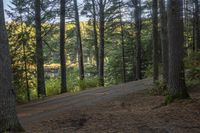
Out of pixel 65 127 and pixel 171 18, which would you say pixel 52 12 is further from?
pixel 65 127

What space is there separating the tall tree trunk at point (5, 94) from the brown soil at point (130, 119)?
720 mm

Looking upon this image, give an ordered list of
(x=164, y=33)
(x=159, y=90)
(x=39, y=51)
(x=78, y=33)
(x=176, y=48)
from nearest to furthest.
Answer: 1. (x=176, y=48)
2. (x=164, y=33)
3. (x=159, y=90)
4. (x=39, y=51)
5. (x=78, y=33)

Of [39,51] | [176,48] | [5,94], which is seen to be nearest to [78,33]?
[39,51]

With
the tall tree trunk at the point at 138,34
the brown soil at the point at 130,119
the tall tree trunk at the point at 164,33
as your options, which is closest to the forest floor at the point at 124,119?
the brown soil at the point at 130,119

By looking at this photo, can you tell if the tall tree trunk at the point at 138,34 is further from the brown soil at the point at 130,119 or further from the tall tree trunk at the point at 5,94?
the tall tree trunk at the point at 5,94

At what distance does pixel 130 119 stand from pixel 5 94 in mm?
3438

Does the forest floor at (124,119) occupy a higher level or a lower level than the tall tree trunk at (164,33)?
lower

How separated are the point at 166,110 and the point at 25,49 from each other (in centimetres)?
1151

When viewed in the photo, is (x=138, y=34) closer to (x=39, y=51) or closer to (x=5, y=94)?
(x=39, y=51)

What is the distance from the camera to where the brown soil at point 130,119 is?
8.98 meters

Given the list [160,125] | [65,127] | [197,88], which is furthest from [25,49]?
[160,125]

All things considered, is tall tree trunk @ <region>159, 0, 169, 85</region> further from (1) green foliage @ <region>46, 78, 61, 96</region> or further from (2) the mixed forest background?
(1) green foliage @ <region>46, 78, 61, 96</region>

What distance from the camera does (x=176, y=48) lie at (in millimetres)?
11695

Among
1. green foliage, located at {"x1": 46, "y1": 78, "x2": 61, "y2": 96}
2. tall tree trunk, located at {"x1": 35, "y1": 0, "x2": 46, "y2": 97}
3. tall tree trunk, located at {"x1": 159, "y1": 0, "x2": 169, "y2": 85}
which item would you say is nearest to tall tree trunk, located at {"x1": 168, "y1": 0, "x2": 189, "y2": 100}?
tall tree trunk, located at {"x1": 159, "y1": 0, "x2": 169, "y2": 85}
